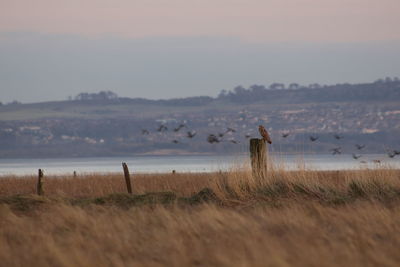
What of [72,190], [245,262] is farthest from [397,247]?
[72,190]

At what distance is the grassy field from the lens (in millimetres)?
11280

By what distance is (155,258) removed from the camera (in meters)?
11.5

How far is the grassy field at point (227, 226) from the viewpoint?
37.0 ft

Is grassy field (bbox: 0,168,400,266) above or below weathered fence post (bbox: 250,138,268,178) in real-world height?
below

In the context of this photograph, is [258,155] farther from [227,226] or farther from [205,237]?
[205,237]

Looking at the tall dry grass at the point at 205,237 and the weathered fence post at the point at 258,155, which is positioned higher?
the weathered fence post at the point at 258,155

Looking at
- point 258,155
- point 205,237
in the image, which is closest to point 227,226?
point 205,237

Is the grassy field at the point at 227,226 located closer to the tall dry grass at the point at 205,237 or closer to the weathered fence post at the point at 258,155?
the tall dry grass at the point at 205,237

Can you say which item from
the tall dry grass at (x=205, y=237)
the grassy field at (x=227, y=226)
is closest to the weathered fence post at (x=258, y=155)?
the grassy field at (x=227, y=226)

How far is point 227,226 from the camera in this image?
14055mm

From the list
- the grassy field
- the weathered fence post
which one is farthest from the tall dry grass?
the weathered fence post

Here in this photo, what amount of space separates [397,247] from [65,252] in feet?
14.7

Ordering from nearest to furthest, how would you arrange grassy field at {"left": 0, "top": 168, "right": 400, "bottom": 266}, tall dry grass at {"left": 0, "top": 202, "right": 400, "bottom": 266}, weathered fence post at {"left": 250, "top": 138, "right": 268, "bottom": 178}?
tall dry grass at {"left": 0, "top": 202, "right": 400, "bottom": 266}
grassy field at {"left": 0, "top": 168, "right": 400, "bottom": 266}
weathered fence post at {"left": 250, "top": 138, "right": 268, "bottom": 178}

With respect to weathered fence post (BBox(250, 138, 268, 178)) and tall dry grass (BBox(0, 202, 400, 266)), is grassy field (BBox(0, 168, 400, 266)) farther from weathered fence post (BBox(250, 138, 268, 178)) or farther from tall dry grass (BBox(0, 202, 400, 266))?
weathered fence post (BBox(250, 138, 268, 178))
